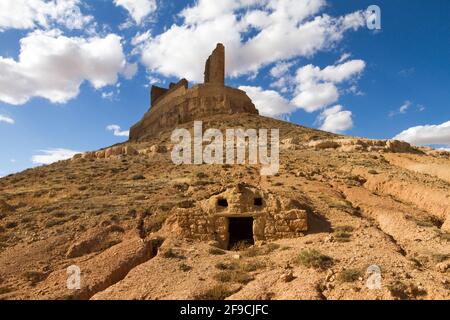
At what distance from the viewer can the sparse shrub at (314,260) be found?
10.1 meters

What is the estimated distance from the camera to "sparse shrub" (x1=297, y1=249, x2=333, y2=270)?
33.1ft

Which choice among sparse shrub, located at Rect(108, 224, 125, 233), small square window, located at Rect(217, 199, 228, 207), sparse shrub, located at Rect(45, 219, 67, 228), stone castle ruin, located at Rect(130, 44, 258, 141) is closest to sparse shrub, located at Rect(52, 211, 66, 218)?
sparse shrub, located at Rect(45, 219, 67, 228)

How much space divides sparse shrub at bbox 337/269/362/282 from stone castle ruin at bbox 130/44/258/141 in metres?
39.1

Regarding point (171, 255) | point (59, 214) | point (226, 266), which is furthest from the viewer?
point (59, 214)

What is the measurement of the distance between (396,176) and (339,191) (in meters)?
4.23

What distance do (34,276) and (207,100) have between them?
1567 inches

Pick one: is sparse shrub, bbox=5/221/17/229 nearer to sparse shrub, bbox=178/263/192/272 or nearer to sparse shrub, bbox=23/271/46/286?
sparse shrub, bbox=23/271/46/286

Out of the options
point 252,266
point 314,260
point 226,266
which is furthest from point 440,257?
point 226,266

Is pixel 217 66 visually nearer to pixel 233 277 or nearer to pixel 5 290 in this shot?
pixel 233 277

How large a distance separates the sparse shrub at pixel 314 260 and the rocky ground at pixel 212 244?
0.09 ft

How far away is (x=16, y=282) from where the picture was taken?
10109 millimetres

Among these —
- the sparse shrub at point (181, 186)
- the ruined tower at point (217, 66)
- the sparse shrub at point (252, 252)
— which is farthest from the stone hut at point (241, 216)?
the ruined tower at point (217, 66)

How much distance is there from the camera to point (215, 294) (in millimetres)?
8789

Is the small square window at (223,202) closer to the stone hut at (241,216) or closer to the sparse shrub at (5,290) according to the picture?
the stone hut at (241,216)
